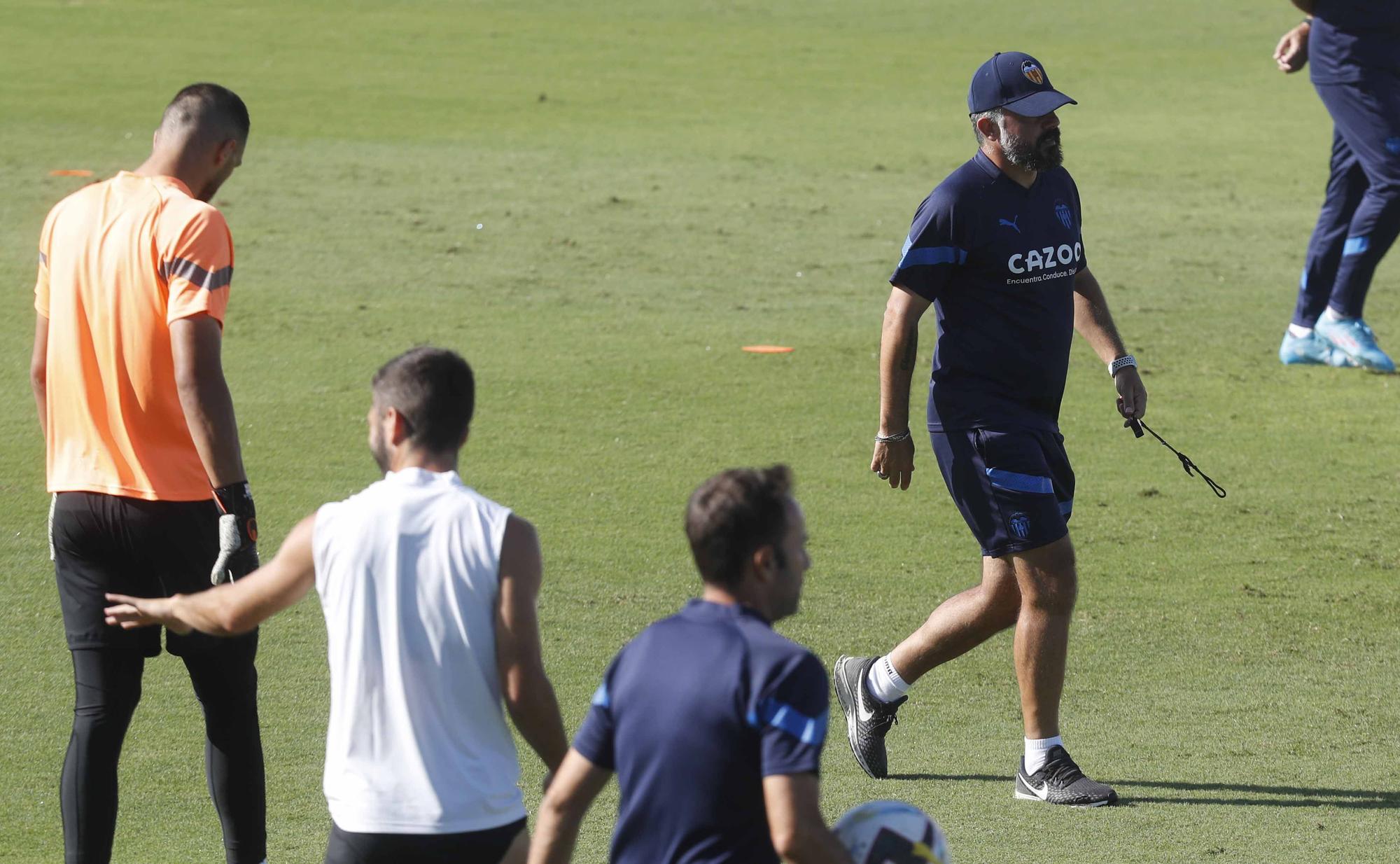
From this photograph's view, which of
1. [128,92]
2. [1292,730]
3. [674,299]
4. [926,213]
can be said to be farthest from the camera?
[128,92]

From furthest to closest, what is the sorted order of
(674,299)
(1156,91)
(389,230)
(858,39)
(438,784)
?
(858,39), (1156,91), (389,230), (674,299), (438,784)

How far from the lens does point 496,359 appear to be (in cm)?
1095

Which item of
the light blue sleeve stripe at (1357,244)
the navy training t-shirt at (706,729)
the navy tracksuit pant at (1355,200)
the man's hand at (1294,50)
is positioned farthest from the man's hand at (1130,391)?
the man's hand at (1294,50)

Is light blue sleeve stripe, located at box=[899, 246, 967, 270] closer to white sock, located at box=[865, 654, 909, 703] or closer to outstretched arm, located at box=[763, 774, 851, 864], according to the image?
white sock, located at box=[865, 654, 909, 703]

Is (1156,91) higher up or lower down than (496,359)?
higher up

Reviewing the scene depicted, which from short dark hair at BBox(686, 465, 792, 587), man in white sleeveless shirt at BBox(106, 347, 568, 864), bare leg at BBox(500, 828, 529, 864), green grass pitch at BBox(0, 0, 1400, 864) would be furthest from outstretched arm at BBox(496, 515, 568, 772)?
green grass pitch at BBox(0, 0, 1400, 864)

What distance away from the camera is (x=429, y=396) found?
3525mm

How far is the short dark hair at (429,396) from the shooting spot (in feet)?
11.6

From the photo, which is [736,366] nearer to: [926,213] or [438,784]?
[926,213]

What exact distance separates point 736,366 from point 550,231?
4.24 m

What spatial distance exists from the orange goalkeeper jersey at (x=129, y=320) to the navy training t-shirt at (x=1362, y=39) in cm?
780

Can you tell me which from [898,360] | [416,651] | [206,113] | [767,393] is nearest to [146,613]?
[416,651]

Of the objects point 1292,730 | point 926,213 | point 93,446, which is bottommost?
point 1292,730

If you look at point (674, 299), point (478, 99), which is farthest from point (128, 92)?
point (674, 299)
